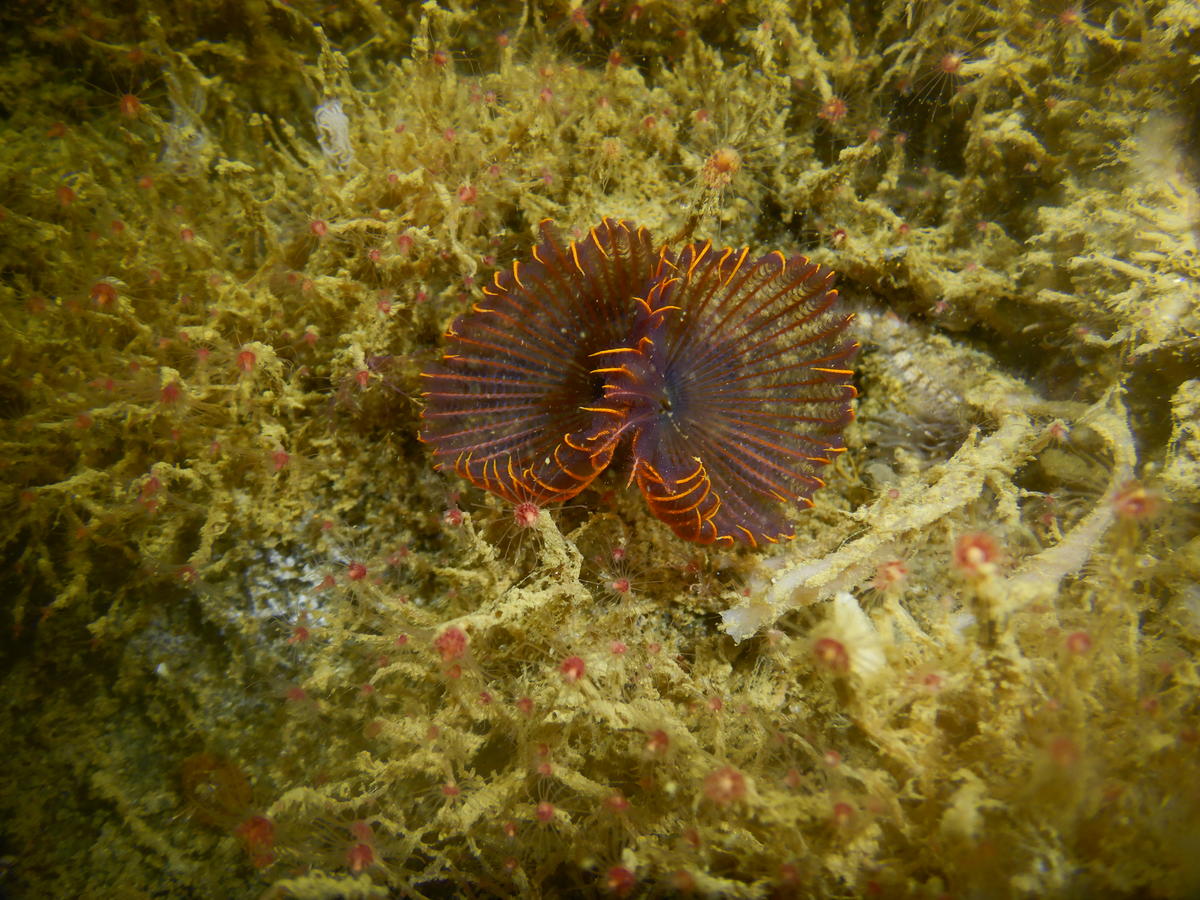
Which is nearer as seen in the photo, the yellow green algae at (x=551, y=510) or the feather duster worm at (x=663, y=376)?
the yellow green algae at (x=551, y=510)

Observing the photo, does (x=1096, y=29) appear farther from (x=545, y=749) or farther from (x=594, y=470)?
(x=545, y=749)

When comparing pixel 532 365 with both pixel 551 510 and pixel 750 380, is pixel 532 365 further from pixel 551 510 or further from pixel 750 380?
pixel 750 380

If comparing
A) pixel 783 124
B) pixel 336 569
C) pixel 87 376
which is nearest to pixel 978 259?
pixel 783 124

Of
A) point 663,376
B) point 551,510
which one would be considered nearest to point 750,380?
point 663,376

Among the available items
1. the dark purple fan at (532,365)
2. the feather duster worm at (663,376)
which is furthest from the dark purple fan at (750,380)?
the dark purple fan at (532,365)

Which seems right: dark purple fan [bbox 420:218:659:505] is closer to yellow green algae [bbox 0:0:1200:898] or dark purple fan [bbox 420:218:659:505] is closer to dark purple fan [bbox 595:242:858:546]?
dark purple fan [bbox 595:242:858:546]

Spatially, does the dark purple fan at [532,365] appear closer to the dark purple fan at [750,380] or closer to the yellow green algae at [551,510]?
the dark purple fan at [750,380]
